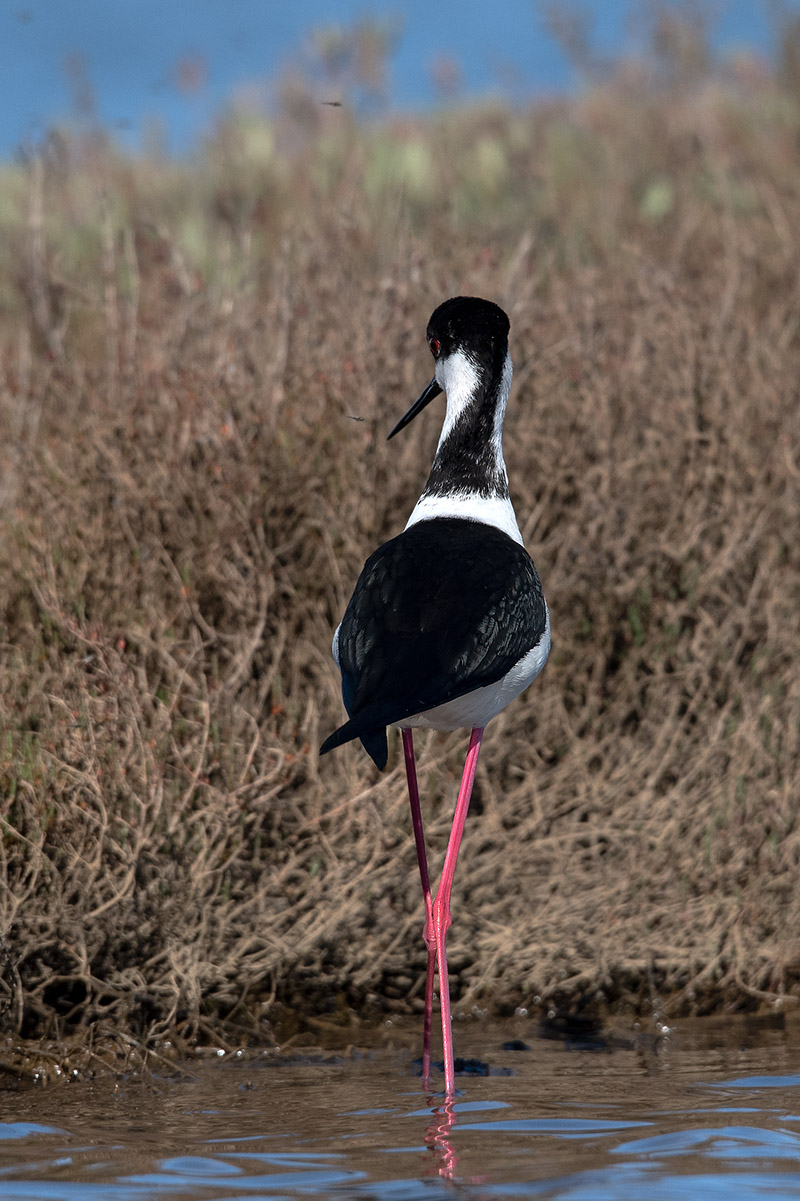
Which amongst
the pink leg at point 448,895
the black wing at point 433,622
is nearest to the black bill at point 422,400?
the black wing at point 433,622

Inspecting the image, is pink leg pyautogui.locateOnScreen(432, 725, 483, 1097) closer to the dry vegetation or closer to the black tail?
the dry vegetation

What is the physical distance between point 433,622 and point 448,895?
89 cm

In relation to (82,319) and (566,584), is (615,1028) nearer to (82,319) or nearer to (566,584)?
(566,584)

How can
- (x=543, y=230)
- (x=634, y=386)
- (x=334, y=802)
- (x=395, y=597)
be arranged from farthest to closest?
(x=543, y=230) < (x=634, y=386) < (x=334, y=802) < (x=395, y=597)

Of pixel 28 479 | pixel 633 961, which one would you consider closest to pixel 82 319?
pixel 28 479

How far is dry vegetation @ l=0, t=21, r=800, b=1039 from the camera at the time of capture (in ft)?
13.3

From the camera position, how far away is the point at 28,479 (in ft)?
16.4

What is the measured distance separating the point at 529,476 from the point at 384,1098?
7.70 ft

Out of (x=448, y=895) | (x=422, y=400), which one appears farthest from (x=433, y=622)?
(x=422, y=400)

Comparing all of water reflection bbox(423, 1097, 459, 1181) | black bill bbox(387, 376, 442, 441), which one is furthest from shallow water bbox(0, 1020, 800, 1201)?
black bill bbox(387, 376, 442, 441)

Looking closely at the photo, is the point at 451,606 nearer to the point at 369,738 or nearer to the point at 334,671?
the point at 369,738

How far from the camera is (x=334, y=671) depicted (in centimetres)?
470

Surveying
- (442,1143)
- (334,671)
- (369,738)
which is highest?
(334,671)

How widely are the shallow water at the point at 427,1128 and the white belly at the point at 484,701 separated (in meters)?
0.93
